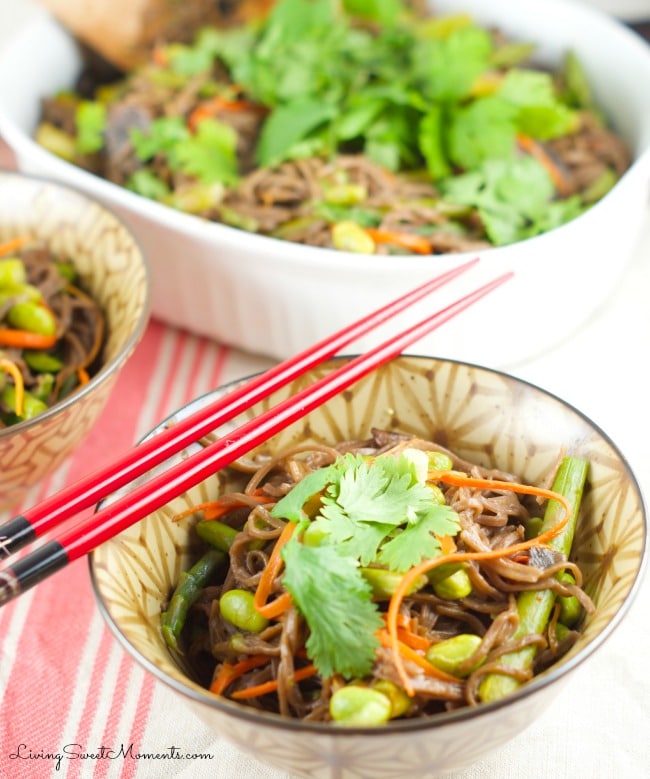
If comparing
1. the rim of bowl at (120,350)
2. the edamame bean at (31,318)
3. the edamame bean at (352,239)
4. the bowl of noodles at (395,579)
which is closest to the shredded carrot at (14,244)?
the rim of bowl at (120,350)

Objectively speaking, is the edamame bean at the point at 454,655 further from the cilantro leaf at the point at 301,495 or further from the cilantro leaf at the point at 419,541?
the cilantro leaf at the point at 301,495

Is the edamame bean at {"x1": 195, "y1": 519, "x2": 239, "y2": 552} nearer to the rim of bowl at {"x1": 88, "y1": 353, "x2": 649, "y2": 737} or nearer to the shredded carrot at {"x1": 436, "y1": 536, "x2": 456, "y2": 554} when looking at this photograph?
the rim of bowl at {"x1": 88, "y1": 353, "x2": 649, "y2": 737}

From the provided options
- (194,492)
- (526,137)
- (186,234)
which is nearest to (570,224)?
(526,137)

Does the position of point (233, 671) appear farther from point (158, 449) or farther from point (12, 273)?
point (12, 273)

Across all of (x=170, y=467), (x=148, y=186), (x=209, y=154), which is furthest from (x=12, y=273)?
(x=170, y=467)

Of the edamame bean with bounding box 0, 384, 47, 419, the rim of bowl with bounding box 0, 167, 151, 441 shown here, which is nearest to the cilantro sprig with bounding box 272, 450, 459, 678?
the rim of bowl with bounding box 0, 167, 151, 441

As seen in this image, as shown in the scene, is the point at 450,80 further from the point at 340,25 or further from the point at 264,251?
the point at 264,251

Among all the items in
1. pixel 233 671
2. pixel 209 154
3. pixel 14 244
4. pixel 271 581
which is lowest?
pixel 233 671
